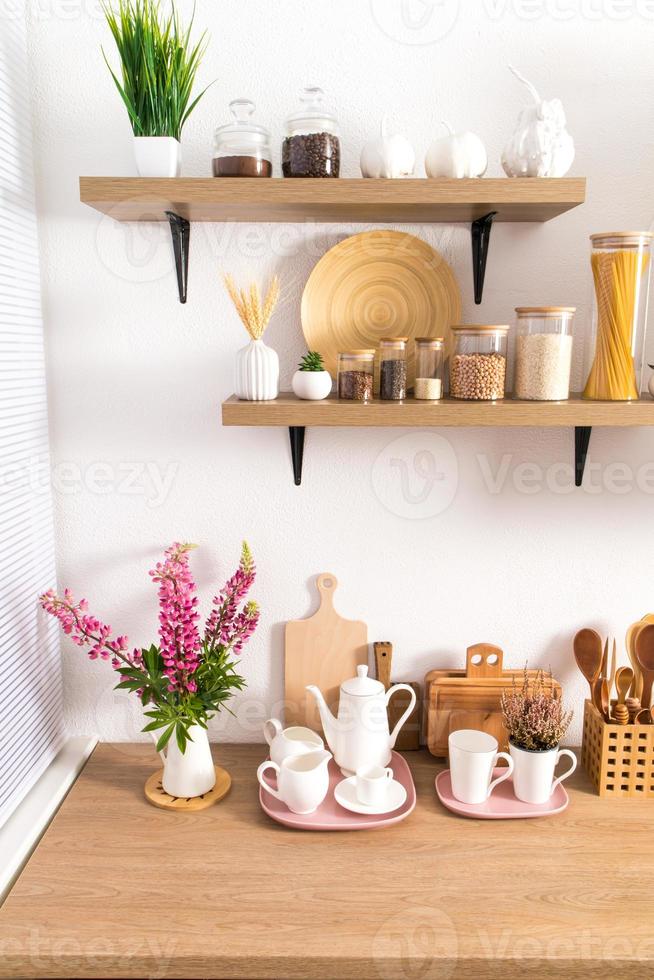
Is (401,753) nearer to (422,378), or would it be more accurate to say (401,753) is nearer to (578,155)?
(422,378)

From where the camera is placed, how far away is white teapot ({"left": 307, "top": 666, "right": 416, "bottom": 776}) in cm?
126

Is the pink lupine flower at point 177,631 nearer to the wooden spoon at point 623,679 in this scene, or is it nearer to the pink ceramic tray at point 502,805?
the pink ceramic tray at point 502,805

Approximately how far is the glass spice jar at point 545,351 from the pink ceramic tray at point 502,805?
2.11 ft

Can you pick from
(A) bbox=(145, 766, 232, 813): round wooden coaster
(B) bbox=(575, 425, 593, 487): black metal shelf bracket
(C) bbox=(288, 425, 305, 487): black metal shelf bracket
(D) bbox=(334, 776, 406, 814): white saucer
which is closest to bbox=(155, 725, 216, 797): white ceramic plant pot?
(A) bbox=(145, 766, 232, 813): round wooden coaster

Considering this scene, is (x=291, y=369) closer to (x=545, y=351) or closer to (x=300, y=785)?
(x=545, y=351)

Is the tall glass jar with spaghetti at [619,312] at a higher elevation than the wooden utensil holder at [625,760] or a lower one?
higher

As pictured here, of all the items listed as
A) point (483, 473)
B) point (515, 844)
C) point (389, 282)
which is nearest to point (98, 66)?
point (389, 282)

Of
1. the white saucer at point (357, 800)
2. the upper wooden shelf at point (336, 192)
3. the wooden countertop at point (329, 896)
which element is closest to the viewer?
the wooden countertop at point (329, 896)

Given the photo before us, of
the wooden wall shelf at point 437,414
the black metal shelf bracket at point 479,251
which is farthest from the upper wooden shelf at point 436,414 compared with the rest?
the black metal shelf bracket at point 479,251

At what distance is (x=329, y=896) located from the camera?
3.38 feet

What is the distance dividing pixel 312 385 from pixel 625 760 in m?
0.80

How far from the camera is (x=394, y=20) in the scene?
1.25 meters

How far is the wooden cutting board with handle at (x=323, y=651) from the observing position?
1391 millimetres

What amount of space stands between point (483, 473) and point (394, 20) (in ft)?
2.50
